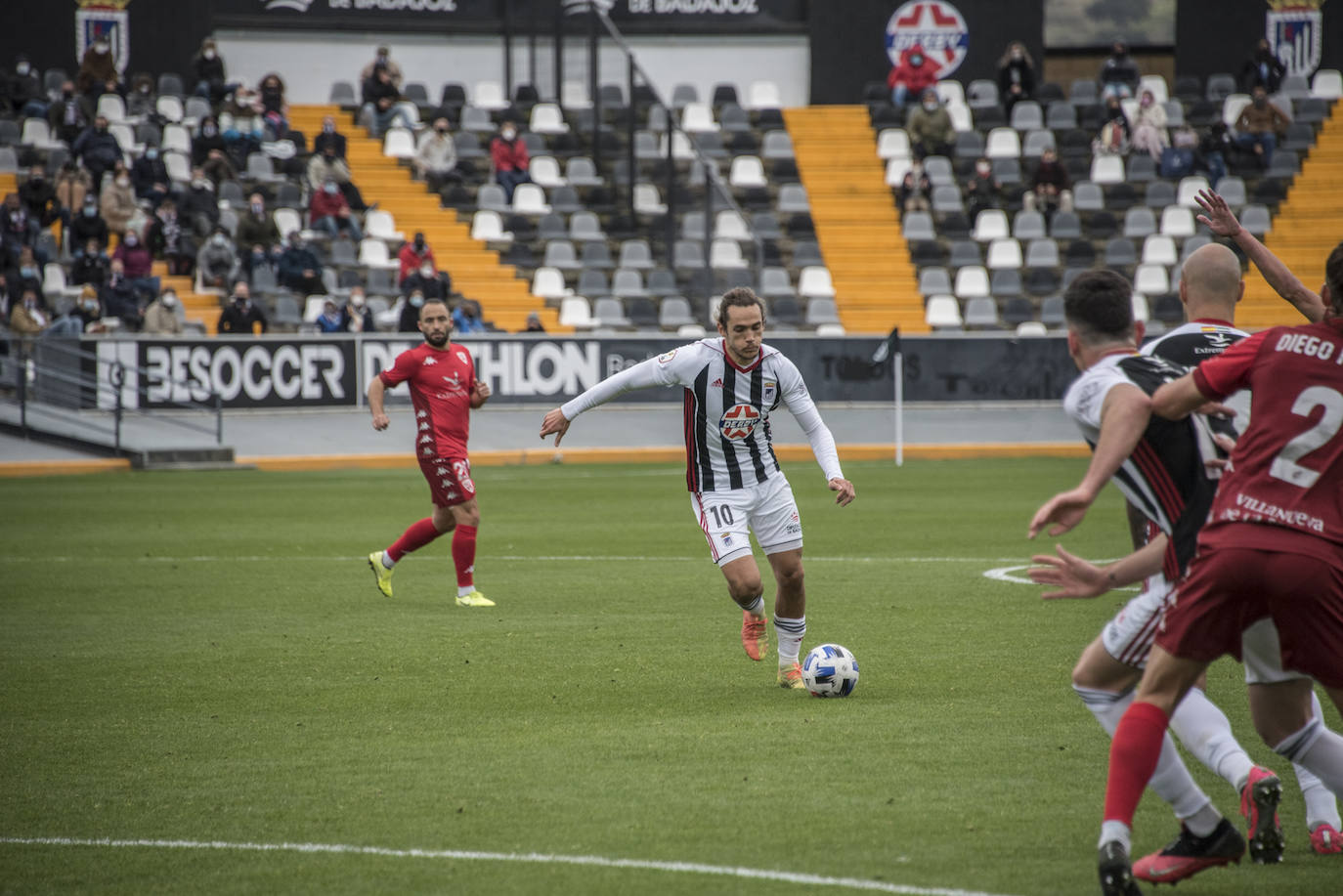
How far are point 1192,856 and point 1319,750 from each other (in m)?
0.55

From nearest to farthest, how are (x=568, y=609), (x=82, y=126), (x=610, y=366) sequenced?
(x=568, y=609) → (x=610, y=366) → (x=82, y=126)

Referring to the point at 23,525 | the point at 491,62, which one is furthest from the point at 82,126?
the point at 23,525

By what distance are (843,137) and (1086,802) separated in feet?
106

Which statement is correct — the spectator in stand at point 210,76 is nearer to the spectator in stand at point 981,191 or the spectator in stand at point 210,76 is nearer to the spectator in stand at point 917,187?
the spectator in stand at point 917,187

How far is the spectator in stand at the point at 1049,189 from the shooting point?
33125 millimetres

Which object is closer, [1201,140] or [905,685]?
[905,685]

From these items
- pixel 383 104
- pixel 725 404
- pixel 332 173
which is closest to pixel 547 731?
pixel 725 404

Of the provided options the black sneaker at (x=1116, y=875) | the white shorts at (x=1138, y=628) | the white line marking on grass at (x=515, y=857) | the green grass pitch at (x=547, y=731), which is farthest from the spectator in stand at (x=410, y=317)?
the black sneaker at (x=1116, y=875)

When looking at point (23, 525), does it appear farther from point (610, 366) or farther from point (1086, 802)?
point (1086, 802)

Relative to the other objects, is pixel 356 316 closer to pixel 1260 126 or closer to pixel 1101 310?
pixel 1260 126

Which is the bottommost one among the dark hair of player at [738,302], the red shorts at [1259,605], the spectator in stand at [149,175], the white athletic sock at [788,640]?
the white athletic sock at [788,640]

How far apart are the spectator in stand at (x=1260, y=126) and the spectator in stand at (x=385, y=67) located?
18.5 metres

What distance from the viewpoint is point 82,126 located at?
97.7ft

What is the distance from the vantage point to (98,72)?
31594mm
